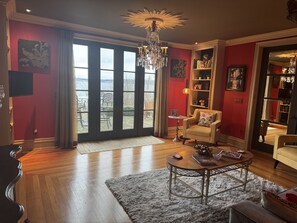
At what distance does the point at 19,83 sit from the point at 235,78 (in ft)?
15.2

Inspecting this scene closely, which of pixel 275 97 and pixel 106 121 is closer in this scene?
pixel 275 97

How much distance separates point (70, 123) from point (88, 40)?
1.92 m

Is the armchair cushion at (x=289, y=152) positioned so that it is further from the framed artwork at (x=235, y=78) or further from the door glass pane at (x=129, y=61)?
the door glass pane at (x=129, y=61)

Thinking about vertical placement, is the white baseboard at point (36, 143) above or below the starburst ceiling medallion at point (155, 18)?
below

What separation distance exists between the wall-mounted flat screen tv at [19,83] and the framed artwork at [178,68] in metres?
3.63

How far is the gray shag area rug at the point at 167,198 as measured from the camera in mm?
2219

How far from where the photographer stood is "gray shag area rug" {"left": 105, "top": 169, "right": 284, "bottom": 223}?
2219 mm

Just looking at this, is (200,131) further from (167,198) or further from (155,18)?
(155,18)

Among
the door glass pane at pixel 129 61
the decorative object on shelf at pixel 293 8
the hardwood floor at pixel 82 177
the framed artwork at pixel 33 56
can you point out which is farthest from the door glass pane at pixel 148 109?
the decorative object on shelf at pixel 293 8

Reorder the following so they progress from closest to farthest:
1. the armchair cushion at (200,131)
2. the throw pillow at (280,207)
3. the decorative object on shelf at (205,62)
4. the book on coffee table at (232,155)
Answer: the throw pillow at (280,207) < the book on coffee table at (232,155) < the armchair cushion at (200,131) < the decorative object on shelf at (205,62)

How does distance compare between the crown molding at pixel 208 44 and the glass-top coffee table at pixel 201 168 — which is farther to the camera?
the crown molding at pixel 208 44

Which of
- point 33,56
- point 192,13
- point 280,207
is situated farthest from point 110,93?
point 280,207

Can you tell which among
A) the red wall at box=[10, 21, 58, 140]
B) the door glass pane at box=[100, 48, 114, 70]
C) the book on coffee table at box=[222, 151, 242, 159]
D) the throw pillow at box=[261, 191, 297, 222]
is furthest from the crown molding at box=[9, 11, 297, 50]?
the throw pillow at box=[261, 191, 297, 222]

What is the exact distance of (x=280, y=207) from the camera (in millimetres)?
1341
